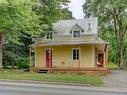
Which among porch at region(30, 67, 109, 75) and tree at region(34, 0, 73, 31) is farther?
tree at region(34, 0, 73, 31)

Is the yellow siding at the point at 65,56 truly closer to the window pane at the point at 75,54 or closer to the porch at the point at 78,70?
the window pane at the point at 75,54

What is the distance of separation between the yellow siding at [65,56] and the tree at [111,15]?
13.9 meters

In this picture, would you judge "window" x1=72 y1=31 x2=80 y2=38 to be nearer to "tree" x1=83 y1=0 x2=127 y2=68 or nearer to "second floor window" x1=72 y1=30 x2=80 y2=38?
"second floor window" x1=72 y1=30 x2=80 y2=38

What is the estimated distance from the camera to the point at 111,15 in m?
50.6

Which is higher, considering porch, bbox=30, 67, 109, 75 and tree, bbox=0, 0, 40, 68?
tree, bbox=0, 0, 40, 68

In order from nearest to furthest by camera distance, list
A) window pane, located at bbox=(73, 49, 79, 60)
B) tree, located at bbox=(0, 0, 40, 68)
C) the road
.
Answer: the road < tree, located at bbox=(0, 0, 40, 68) < window pane, located at bbox=(73, 49, 79, 60)

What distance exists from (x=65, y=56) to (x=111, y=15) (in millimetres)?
16185

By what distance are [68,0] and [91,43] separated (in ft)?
30.1

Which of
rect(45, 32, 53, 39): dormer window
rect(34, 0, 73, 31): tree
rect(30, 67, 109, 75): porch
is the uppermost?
rect(34, 0, 73, 31): tree

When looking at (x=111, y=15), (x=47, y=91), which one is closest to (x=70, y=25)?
(x=111, y=15)

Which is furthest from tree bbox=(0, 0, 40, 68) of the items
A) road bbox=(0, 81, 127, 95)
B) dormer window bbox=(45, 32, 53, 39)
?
road bbox=(0, 81, 127, 95)

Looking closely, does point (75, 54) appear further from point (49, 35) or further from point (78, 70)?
point (49, 35)

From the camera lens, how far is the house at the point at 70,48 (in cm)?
3528

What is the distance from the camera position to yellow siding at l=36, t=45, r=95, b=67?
36031mm
